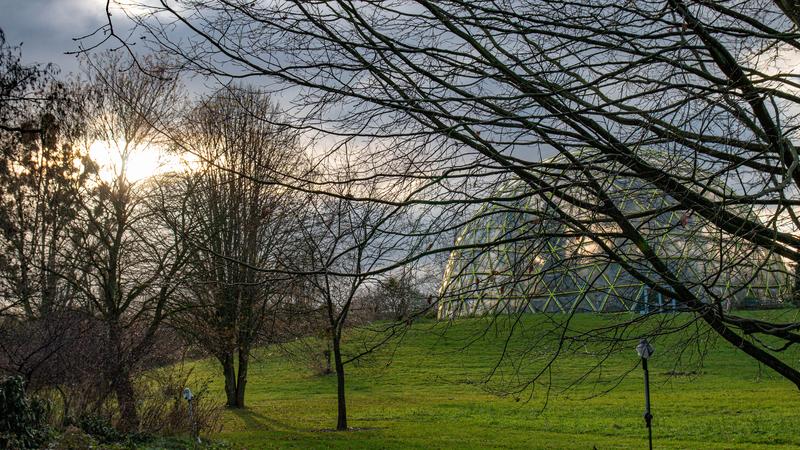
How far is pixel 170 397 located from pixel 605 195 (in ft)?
45.1

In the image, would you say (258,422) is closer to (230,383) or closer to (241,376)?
(241,376)

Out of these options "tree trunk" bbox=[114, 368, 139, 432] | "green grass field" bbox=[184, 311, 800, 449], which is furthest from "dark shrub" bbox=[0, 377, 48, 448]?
"tree trunk" bbox=[114, 368, 139, 432]

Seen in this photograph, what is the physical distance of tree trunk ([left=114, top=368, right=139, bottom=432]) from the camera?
45.8ft

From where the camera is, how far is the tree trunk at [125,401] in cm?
1395

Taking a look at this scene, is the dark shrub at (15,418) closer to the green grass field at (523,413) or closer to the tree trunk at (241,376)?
the green grass field at (523,413)

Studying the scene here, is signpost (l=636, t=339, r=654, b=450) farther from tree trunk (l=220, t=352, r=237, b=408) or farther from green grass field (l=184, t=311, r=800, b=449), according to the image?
tree trunk (l=220, t=352, r=237, b=408)

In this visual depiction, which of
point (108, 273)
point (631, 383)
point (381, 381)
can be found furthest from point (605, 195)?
point (381, 381)

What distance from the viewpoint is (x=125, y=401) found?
14172mm

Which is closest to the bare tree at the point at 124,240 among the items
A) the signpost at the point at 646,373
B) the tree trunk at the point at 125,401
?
the tree trunk at the point at 125,401

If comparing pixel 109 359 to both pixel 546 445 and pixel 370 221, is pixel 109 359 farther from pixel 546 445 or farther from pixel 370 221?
pixel 370 221

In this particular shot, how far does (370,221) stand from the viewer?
173 inches

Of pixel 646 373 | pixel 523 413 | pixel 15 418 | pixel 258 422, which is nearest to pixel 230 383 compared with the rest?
pixel 258 422

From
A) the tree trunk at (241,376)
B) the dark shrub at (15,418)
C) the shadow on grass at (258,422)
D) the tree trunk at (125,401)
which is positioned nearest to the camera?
the dark shrub at (15,418)

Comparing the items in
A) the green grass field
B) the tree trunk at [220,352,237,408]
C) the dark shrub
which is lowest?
the green grass field
